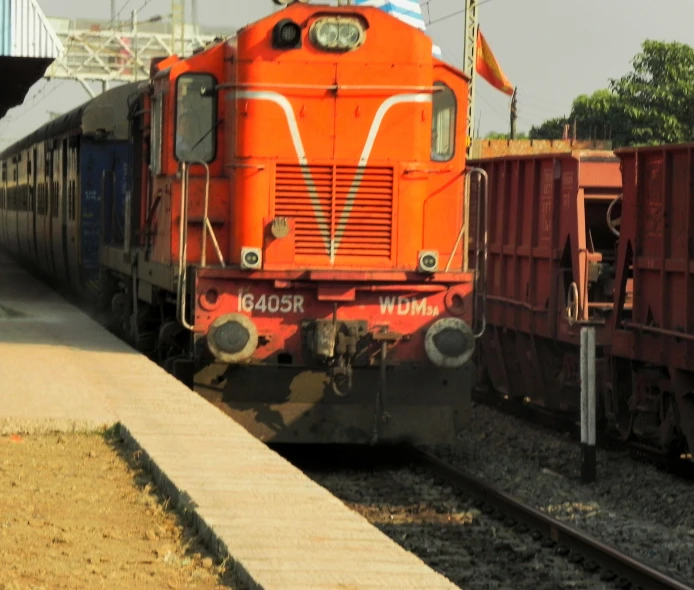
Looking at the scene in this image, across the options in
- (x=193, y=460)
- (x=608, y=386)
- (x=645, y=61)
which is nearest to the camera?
(x=193, y=460)

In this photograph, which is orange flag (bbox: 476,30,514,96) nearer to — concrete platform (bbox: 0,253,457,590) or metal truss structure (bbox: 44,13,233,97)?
concrete platform (bbox: 0,253,457,590)

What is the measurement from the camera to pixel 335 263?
38.0ft

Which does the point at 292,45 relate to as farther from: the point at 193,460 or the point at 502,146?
the point at 502,146

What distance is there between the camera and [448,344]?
11.2m

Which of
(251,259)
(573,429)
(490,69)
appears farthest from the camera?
(490,69)

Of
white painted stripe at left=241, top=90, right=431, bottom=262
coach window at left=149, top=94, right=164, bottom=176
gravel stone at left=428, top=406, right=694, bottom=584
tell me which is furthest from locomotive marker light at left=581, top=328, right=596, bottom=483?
coach window at left=149, top=94, right=164, bottom=176

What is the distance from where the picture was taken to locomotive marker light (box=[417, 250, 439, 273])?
1126 cm

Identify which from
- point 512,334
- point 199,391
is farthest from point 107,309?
point 199,391

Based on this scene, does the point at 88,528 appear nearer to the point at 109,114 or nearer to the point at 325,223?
the point at 325,223

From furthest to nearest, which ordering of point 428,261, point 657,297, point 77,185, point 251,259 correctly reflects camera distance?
point 77,185
point 657,297
point 428,261
point 251,259

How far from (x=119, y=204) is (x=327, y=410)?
20.9ft

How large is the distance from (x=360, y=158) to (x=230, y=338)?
1914 mm

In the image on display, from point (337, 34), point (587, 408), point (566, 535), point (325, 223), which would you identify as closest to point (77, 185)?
point (325, 223)

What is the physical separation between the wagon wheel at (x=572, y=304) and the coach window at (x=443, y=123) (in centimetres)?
252
